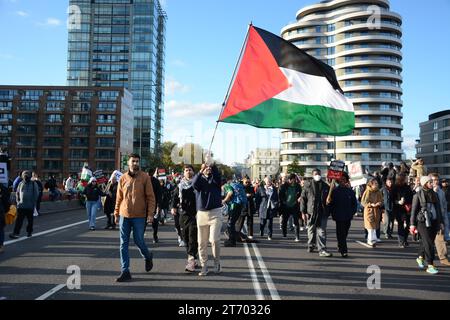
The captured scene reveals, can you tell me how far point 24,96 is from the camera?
94.2 m

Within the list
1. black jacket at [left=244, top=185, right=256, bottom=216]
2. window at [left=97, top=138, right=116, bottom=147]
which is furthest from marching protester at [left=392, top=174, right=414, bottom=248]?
window at [left=97, top=138, right=116, bottom=147]

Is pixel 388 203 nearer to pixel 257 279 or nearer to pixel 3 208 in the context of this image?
pixel 257 279

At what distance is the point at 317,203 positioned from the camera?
1055cm

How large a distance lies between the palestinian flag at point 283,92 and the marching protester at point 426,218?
198cm

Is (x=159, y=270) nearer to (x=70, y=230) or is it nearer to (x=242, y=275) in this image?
(x=242, y=275)

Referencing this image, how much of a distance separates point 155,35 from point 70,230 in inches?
4598

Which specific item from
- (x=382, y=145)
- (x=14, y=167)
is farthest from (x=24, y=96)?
(x=382, y=145)

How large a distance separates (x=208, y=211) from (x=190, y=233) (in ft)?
2.66

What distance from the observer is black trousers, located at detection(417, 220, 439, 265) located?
8.59 m

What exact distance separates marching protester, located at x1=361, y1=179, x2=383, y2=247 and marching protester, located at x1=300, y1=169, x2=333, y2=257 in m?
2.00

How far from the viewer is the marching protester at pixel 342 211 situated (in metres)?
10.3

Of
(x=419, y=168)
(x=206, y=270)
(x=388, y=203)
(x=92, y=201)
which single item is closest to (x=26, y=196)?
(x=92, y=201)

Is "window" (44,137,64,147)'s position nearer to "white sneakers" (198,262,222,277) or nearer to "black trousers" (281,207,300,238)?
"black trousers" (281,207,300,238)

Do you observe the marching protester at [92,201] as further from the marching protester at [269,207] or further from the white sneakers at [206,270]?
the white sneakers at [206,270]
